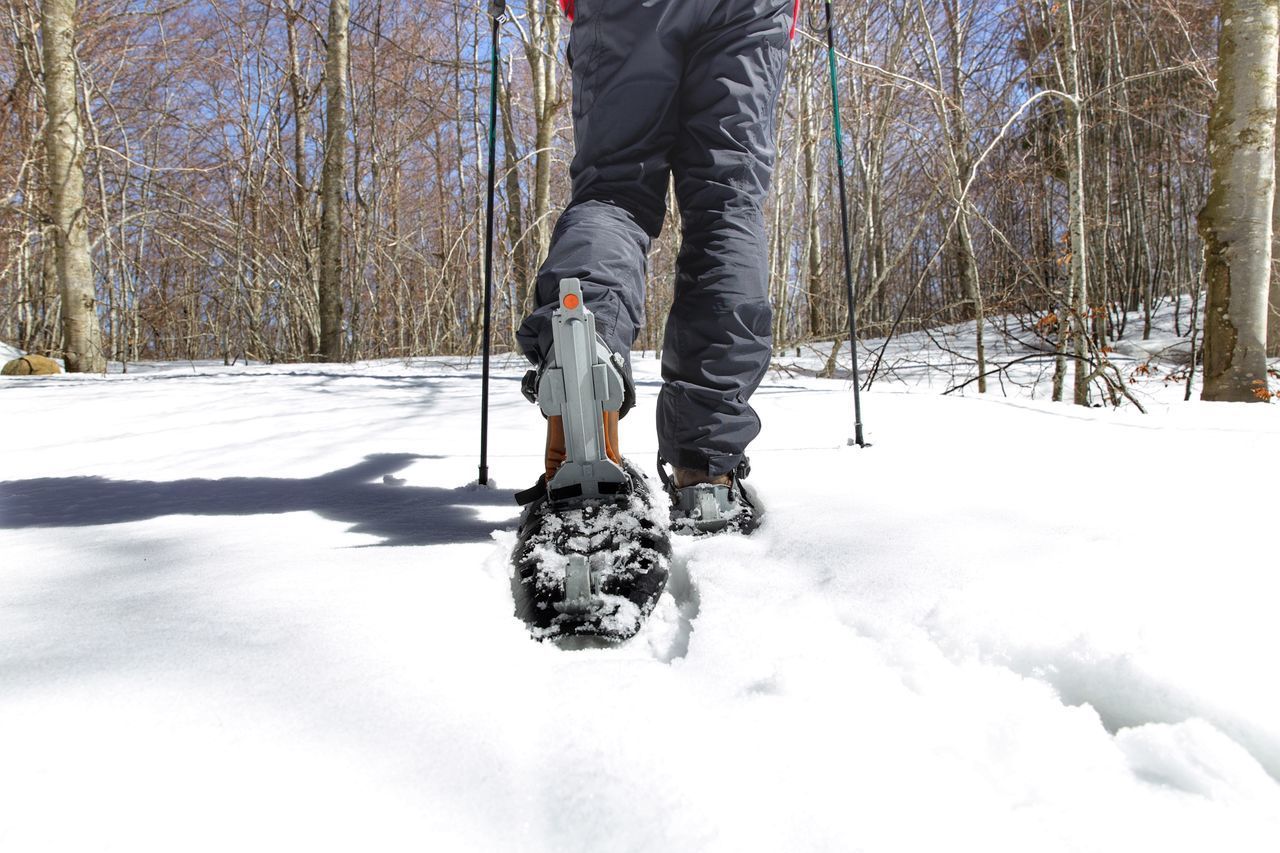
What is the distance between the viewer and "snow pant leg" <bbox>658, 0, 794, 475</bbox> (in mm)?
1202

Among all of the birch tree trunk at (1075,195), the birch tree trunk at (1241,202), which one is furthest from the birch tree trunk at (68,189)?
the birch tree trunk at (1241,202)

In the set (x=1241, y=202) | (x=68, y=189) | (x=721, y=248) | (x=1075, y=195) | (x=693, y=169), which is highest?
(x=68, y=189)

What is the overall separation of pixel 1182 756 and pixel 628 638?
1.61ft

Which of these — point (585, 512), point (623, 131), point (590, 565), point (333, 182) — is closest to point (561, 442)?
point (585, 512)

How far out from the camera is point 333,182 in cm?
784

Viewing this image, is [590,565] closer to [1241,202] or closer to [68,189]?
[1241,202]

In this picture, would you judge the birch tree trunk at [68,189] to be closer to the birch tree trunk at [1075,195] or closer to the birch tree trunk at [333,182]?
the birch tree trunk at [333,182]

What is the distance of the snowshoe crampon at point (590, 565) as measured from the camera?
2.62 feet

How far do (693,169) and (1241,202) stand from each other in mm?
4332

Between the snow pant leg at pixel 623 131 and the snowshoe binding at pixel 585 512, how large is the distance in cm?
15

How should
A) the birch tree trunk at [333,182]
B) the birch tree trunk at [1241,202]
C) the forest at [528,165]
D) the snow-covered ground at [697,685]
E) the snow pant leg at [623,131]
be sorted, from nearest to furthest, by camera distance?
the snow-covered ground at [697,685] → the snow pant leg at [623,131] → the birch tree trunk at [1241,202] → the forest at [528,165] → the birch tree trunk at [333,182]

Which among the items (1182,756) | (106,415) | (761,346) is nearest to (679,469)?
(761,346)

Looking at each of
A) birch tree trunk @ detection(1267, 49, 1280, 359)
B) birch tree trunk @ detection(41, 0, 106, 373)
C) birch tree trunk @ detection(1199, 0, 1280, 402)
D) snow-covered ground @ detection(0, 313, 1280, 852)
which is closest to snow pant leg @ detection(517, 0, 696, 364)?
snow-covered ground @ detection(0, 313, 1280, 852)

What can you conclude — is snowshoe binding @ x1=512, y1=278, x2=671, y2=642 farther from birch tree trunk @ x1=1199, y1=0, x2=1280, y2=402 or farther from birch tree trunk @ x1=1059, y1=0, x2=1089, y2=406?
birch tree trunk @ x1=1199, y1=0, x2=1280, y2=402
